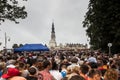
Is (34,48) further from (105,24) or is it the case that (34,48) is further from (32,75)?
(32,75)

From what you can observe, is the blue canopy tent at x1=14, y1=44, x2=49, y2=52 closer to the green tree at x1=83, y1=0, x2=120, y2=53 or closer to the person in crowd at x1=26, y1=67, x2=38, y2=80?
the green tree at x1=83, y1=0, x2=120, y2=53

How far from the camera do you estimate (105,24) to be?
57.9 m

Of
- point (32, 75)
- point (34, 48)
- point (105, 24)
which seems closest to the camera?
point (32, 75)

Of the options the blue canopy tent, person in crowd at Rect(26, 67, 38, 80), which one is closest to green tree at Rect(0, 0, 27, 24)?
the blue canopy tent

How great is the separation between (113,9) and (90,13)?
17.8 ft

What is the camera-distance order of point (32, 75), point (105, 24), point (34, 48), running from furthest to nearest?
point (105, 24) < point (34, 48) < point (32, 75)

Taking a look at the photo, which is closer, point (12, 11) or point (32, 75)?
point (32, 75)

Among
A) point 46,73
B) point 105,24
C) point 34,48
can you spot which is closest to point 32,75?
Result: point 46,73

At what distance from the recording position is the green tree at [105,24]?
187 feet

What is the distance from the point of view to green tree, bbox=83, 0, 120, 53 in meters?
57.0

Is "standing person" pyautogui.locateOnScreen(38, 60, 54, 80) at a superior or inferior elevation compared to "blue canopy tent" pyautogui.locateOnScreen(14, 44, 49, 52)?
inferior

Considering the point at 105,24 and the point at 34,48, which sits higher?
the point at 105,24

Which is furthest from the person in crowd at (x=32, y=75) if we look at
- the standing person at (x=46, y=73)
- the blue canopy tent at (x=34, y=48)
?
the blue canopy tent at (x=34, y=48)

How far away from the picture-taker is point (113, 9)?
57.8 meters
